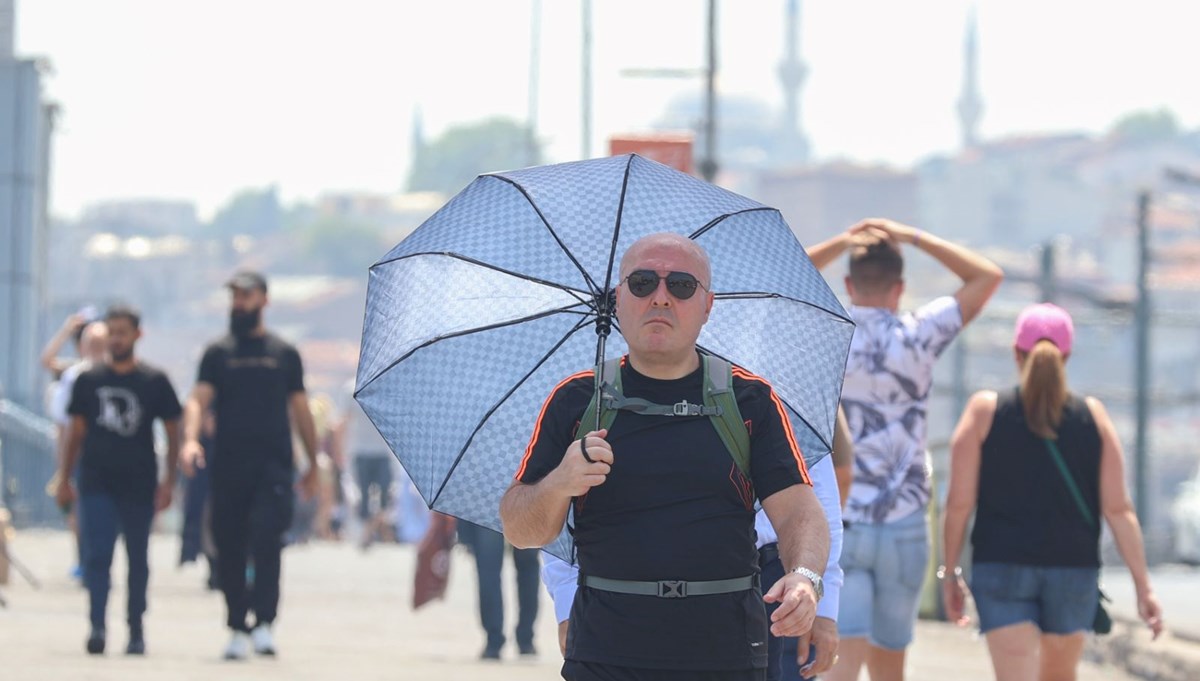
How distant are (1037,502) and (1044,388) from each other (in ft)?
→ 1.13

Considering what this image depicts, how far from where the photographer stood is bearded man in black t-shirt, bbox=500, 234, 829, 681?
4.96 meters

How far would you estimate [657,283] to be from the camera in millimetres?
4980

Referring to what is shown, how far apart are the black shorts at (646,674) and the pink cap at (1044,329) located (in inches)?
→ 125

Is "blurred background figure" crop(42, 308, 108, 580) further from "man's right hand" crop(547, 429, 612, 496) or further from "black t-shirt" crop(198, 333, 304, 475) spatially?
"man's right hand" crop(547, 429, 612, 496)

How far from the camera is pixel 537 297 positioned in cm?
586

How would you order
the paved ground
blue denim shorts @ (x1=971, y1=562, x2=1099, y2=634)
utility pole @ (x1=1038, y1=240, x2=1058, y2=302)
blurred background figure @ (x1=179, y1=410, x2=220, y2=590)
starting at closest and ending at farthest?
blue denim shorts @ (x1=971, y1=562, x2=1099, y2=634)
the paved ground
blurred background figure @ (x1=179, y1=410, x2=220, y2=590)
utility pole @ (x1=1038, y1=240, x2=1058, y2=302)

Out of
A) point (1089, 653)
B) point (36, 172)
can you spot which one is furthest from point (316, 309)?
point (1089, 653)

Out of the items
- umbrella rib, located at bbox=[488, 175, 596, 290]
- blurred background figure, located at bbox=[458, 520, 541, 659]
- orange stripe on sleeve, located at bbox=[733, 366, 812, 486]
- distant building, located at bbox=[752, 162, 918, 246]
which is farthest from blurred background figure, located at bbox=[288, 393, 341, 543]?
distant building, located at bbox=[752, 162, 918, 246]

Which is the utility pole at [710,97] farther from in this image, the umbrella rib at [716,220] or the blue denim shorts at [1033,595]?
the umbrella rib at [716,220]

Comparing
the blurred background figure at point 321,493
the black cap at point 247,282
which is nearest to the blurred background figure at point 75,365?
the black cap at point 247,282

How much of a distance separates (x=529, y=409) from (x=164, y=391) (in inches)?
242

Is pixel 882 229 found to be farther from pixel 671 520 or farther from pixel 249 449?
pixel 249 449

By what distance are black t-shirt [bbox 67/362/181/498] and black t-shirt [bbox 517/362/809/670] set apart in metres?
6.64

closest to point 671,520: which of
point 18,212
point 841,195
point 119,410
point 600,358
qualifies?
point 600,358
